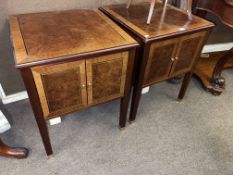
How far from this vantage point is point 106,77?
102cm

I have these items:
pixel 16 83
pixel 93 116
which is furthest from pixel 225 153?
pixel 16 83

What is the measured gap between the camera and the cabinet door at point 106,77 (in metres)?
0.94

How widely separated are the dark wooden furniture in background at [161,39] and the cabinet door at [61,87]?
0.36 metres

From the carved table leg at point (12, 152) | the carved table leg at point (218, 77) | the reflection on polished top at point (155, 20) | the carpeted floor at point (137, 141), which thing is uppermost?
the reflection on polished top at point (155, 20)

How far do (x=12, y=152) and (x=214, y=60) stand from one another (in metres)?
2.04

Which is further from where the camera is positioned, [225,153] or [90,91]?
[225,153]

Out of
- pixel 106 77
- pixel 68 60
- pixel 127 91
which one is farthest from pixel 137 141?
pixel 68 60

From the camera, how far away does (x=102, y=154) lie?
1259 millimetres

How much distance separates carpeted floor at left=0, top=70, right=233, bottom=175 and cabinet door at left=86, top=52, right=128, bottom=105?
0.39 meters

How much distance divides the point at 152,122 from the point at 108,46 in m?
0.80

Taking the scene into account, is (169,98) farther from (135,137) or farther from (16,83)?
(16,83)

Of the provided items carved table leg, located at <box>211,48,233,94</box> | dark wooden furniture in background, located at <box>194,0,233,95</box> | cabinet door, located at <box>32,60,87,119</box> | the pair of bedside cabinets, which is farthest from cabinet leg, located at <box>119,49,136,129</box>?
carved table leg, located at <box>211,48,233,94</box>

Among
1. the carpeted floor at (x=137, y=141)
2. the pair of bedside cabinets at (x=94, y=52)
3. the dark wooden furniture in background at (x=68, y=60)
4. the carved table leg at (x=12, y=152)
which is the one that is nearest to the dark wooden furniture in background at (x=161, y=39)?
the pair of bedside cabinets at (x=94, y=52)

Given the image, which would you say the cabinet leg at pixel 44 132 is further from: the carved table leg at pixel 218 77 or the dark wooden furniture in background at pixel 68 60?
the carved table leg at pixel 218 77
